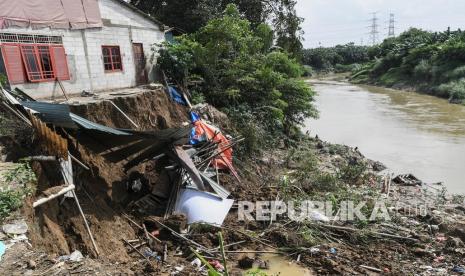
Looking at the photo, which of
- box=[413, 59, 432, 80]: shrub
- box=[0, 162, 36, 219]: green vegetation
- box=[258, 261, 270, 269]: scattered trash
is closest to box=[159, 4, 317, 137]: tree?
box=[258, 261, 270, 269]: scattered trash

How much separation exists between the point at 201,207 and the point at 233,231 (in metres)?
0.76

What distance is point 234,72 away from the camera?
13602 mm

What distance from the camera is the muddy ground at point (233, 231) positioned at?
16.4 ft

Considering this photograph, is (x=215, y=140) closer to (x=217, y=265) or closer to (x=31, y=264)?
(x=217, y=265)

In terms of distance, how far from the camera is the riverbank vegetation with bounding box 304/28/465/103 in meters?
31.4

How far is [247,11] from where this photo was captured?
20.2 metres

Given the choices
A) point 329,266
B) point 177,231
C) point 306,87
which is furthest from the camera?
point 306,87

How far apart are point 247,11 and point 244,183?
1333 cm

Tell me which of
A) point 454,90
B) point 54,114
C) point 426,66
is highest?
point 54,114

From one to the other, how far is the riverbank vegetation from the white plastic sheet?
85.3ft

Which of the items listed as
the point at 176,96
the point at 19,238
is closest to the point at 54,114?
the point at 19,238

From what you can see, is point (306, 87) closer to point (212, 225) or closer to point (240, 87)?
point (240, 87)

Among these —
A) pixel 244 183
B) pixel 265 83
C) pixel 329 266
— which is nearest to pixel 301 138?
pixel 265 83

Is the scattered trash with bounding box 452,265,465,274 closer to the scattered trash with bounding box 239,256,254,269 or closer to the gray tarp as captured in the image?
the scattered trash with bounding box 239,256,254,269
